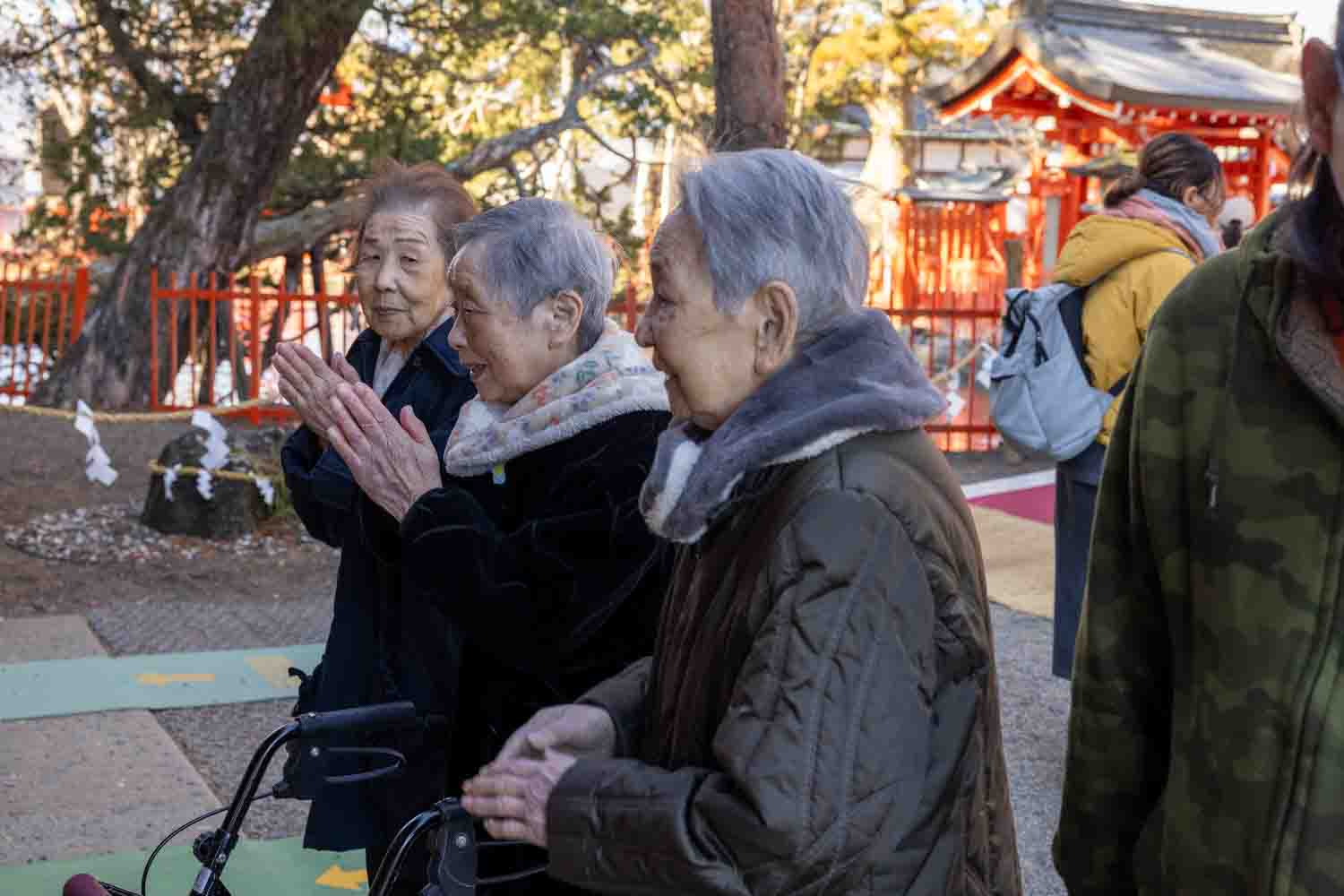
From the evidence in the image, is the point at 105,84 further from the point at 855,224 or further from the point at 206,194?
the point at 855,224

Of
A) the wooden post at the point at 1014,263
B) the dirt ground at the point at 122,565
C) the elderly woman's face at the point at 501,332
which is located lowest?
the dirt ground at the point at 122,565

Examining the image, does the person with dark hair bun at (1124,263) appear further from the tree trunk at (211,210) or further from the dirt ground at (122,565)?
the tree trunk at (211,210)

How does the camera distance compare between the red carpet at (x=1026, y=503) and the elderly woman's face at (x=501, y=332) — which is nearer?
the elderly woman's face at (x=501, y=332)

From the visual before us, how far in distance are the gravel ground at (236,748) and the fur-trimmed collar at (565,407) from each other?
2.22 metres

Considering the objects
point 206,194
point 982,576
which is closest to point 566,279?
point 982,576

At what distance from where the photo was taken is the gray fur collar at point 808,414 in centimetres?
169

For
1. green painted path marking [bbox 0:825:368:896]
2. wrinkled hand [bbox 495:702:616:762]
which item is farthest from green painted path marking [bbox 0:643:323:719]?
wrinkled hand [bbox 495:702:616:762]

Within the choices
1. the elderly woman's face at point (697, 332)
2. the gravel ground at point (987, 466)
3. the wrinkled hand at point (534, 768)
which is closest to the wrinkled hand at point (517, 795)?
the wrinkled hand at point (534, 768)

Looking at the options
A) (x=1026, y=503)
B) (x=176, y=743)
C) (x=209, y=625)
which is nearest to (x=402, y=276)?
(x=176, y=743)

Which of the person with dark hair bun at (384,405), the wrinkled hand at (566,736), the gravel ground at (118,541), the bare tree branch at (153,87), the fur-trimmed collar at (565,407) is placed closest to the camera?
the wrinkled hand at (566,736)

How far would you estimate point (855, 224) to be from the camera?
5.97 ft

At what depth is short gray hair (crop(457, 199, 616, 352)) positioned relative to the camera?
8.71 feet

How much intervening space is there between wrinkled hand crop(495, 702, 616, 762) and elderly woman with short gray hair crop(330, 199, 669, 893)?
19.4 inches

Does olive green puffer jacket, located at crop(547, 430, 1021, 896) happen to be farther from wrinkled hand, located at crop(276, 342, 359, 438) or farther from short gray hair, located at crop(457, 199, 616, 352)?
wrinkled hand, located at crop(276, 342, 359, 438)
